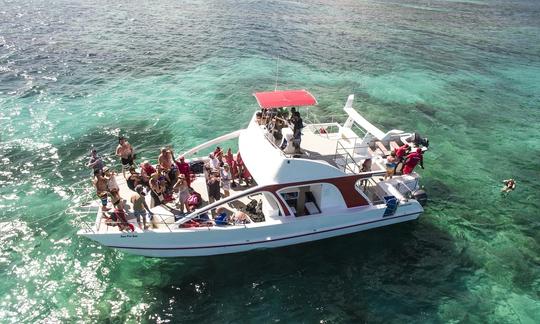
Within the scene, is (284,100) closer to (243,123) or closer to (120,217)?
(120,217)

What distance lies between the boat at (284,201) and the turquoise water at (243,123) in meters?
0.98

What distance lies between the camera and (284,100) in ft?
48.9

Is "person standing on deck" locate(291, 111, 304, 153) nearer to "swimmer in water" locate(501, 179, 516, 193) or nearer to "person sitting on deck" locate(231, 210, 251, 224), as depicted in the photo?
"person sitting on deck" locate(231, 210, 251, 224)

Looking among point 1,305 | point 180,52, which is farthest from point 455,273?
point 180,52

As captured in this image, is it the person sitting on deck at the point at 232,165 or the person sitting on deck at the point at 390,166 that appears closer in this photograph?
the person sitting on deck at the point at 232,165

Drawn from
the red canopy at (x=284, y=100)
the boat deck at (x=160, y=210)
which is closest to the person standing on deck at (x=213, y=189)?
the boat deck at (x=160, y=210)

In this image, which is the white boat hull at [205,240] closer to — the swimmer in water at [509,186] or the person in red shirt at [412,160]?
the person in red shirt at [412,160]

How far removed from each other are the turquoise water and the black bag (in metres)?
4.02

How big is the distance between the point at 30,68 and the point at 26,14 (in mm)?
20678

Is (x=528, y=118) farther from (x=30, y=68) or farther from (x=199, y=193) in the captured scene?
(x=30, y=68)

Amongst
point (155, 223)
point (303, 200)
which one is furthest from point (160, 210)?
point (303, 200)

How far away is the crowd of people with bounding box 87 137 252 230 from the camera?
13.3 m

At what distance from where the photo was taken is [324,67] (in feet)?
115

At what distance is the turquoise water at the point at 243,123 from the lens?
42.7 feet
